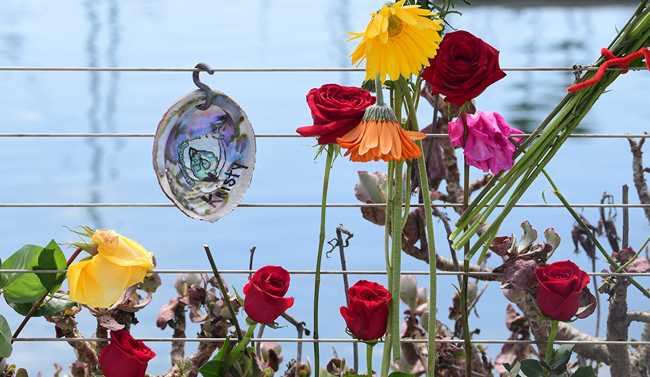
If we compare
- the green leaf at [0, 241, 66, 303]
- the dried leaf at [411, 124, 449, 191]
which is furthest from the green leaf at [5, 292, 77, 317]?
the dried leaf at [411, 124, 449, 191]

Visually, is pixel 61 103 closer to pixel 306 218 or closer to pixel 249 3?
pixel 306 218

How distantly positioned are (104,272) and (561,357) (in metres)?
0.61

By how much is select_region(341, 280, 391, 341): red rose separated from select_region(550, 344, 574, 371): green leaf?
0.81 feet

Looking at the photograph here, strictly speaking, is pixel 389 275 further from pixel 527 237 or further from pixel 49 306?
pixel 49 306

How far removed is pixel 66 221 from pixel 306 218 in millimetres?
997

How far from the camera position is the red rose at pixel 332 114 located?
1237 millimetres

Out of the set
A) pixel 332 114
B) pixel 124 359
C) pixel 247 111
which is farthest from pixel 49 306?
pixel 247 111

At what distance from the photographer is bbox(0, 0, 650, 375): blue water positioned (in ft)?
12.1

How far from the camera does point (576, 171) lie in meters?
4.93

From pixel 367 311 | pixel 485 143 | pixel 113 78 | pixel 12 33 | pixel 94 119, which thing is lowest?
pixel 367 311

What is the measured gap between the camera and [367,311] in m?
1.27

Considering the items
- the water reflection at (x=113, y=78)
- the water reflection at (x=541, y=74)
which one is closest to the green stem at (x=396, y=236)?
the water reflection at (x=113, y=78)

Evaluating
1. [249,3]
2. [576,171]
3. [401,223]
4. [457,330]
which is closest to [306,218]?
[576,171]

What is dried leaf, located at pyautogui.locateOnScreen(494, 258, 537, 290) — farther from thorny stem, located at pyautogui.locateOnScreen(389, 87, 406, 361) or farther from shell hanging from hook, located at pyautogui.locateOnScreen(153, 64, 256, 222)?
shell hanging from hook, located at pyautogui.locateOnScreen(153, 64, 256, 222)
